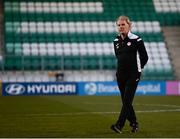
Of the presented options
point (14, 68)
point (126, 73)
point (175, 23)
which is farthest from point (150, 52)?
point (126, 73)

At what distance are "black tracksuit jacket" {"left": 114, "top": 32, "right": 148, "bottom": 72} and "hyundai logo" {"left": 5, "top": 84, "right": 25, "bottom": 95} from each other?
2361 centimetres

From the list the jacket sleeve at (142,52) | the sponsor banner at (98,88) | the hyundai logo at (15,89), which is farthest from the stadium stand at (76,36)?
the jacket sleeve at (142,52)

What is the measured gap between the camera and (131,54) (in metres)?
9.94

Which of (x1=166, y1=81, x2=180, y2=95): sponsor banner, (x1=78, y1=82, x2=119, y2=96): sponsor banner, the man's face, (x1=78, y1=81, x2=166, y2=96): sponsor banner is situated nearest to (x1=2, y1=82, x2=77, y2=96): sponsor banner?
(x1=78, y1=82, x2=119, y2=96): sponsor banner

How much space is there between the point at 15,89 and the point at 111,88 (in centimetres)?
564

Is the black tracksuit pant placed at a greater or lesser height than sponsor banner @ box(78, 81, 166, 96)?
greater

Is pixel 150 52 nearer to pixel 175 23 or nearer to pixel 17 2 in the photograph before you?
pixel 175 23

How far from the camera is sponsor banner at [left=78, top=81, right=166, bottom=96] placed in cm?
3419

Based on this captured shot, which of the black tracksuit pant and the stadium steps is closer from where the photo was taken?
the black tracksuit pant

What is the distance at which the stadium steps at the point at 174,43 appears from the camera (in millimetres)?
38750

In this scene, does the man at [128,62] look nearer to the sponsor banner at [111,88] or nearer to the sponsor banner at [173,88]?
the sponsor banner at [111,88]

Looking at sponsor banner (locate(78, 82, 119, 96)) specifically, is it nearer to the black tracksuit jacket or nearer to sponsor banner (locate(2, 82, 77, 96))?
sponsor banner (locate(2, 82, 77, 96))

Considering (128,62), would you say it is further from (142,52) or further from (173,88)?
(173,88)

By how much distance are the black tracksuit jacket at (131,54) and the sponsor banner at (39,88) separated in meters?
23.5
